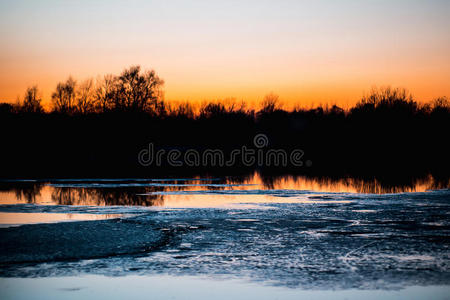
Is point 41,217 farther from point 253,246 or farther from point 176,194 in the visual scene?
point 176,194

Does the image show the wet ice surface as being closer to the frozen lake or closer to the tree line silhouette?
the frozen lake

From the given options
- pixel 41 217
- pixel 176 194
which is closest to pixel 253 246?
pixel 41 217

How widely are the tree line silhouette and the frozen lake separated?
5305 centimetres

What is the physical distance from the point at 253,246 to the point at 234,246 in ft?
1.49

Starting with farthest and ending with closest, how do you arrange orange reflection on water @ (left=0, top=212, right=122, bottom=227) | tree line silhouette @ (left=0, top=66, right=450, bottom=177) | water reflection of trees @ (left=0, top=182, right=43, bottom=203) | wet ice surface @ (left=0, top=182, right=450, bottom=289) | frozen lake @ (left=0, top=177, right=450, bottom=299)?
tree line silhouette @ (left=0, top=66, right=450, bottom=177)
water reflection of trees @ (left=0, top=182, right=43, bottom=203)
orange reflection on water @ (left=0, top=212, right=122, bottom=227)
wet ice surface @ (left=0, top=182, right=450, bottom=289)
frozen lake @ (left=0, top=177, right=450, bottom=299)

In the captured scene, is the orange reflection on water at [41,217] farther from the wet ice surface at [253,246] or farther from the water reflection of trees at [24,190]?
the water reflection of trees at [24,190]

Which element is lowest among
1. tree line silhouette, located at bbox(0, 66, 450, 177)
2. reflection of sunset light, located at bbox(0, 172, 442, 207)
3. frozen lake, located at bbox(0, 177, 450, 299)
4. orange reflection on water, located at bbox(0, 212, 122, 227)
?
frozen lake, located at bbox(0, 177, 450, 299)

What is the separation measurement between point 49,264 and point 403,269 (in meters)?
7.06

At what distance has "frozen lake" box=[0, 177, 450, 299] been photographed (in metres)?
9.07

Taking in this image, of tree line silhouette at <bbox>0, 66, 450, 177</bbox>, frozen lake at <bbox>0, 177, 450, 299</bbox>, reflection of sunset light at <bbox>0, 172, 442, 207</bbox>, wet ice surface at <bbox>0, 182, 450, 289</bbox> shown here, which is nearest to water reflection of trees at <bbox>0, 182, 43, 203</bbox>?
reflection of sunset light at <bbox>0, 172, 442, 207</bbox>

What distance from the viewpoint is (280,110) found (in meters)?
127

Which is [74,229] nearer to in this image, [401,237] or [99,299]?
[99,299]

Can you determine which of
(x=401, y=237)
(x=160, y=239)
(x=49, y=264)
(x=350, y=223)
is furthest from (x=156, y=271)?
(x=350, y=223)

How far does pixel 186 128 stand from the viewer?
360 ft
